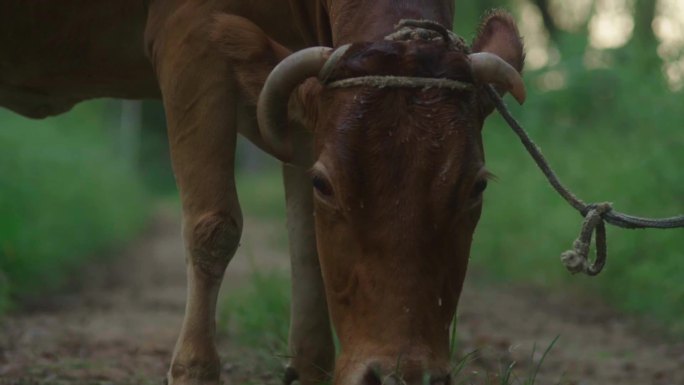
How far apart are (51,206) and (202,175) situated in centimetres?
676

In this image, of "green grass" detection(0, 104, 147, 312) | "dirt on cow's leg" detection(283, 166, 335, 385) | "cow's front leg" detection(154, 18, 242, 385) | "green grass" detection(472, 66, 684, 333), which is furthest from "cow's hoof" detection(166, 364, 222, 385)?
"green grass" detection(472, 66, 684, 333)

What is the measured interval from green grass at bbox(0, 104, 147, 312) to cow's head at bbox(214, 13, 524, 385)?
4.36m

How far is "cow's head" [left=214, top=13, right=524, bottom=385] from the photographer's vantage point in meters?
3.61

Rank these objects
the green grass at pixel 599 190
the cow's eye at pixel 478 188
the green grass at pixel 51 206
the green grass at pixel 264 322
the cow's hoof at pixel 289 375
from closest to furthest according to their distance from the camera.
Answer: the cow's eye at pixel 478 188
the cow's hoof at pixel 289 375
the green grass at pixel 264 322
the green grass at pixel 599 190
the green grass at pixel 51 206

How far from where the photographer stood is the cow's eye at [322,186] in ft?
12.5

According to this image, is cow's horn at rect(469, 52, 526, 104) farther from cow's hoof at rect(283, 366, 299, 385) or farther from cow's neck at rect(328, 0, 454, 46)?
cow's hoof at rect(283, 366, 299, 385)

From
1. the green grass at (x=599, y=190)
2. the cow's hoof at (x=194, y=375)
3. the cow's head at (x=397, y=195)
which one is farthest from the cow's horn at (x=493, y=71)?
the green grass at (x=599, y=190)

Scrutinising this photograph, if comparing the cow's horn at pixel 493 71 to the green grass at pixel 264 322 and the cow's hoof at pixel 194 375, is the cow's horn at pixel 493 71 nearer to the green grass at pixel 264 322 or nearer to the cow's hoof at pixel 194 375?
the cow's hoof at pixel 194 375

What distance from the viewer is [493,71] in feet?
12.6

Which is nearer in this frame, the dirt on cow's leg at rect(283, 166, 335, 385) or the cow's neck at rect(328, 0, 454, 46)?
the cow's neck at rect(328, 0, 454, 46)

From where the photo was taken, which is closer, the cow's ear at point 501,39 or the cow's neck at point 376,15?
the cow's neck at point 376,15

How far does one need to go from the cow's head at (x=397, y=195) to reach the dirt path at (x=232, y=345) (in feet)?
2.34

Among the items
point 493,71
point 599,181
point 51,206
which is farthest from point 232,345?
point 51,206

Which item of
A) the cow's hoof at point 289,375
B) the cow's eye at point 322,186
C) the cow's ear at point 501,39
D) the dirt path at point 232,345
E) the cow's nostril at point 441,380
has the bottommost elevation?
the dirt path at point 232,345
